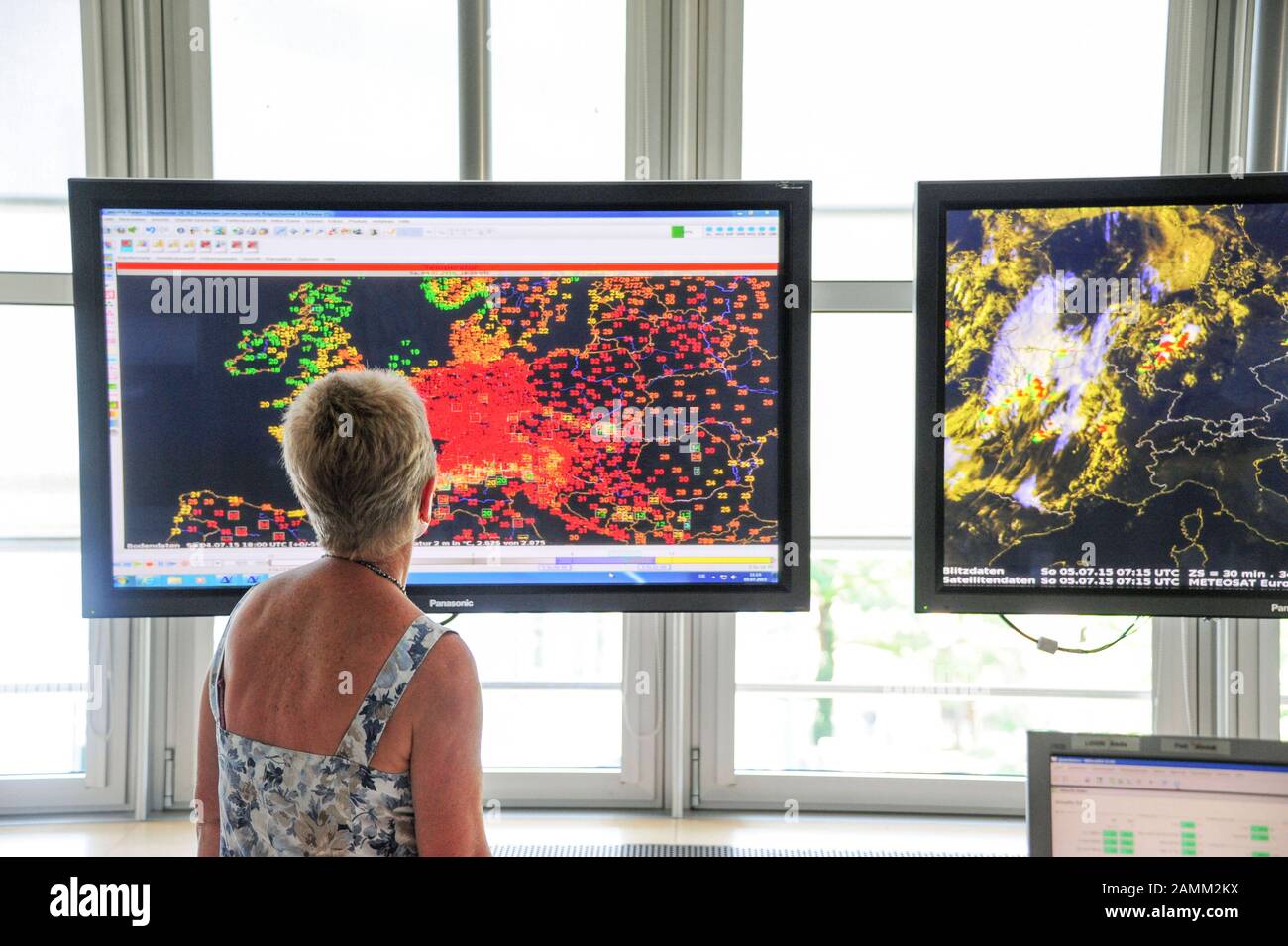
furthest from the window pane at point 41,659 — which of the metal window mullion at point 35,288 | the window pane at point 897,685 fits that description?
the window pane at point 897,685

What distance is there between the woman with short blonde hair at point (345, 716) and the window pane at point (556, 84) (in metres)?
1.18

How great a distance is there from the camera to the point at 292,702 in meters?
1.19

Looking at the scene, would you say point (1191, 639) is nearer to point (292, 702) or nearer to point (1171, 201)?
point (1171, 201)

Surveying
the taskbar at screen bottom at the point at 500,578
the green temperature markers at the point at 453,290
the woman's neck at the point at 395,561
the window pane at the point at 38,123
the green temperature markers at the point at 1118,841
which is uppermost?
the window pane at the point at 38,123

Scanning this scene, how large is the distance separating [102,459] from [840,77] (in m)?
1.87

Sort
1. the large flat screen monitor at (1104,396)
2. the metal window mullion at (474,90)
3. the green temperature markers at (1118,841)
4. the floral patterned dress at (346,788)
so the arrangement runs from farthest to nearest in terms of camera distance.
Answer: the metal window mullion at (474,90) → the large flat screen monitor at (1104,396) → the green temperature markers at (1118,841) → the floral patterned dress at (346,788)

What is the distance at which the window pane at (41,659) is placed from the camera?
83.1 inches

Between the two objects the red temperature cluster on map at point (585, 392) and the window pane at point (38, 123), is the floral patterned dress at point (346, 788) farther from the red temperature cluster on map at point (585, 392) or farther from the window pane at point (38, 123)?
the window pane at point (38, 123)

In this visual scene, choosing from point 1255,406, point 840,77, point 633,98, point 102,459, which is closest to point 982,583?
point 1255,406

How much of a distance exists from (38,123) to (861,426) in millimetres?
2136

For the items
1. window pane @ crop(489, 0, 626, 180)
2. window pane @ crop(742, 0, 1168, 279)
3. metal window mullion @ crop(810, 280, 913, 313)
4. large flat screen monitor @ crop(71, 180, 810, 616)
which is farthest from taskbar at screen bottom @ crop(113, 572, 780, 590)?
window pane @ crop(489, 0, 626, 180)

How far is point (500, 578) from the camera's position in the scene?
1801 mm

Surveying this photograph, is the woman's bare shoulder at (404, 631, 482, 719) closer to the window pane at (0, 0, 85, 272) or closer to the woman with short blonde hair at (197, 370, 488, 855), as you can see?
the woman with short blonde hair at (197, 370, 488, 855)

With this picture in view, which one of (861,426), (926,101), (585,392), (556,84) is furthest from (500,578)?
(926,101)
